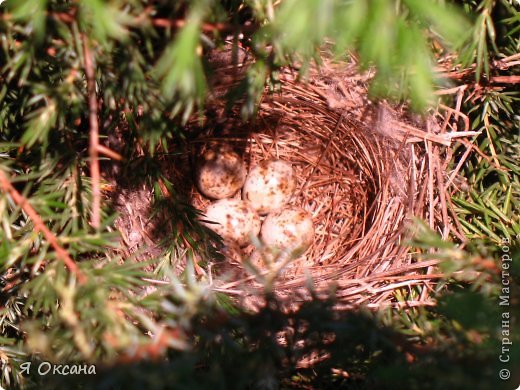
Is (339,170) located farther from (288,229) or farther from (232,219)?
(232,219)

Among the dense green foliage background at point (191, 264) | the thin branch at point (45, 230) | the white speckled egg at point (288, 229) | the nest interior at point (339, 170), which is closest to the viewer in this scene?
the dense green foliage background at point (191, 264)

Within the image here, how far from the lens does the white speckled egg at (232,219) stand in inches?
62.2

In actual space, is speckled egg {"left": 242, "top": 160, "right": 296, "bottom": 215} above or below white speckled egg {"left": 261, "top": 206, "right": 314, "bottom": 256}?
above

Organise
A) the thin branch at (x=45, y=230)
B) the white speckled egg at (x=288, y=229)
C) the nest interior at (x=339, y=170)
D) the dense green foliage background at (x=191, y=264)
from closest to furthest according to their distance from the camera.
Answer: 1. the dense green foliage background at (x=191, y=264)
2. the thin branch at (x=45, y=230)
3. the nest interior at (x=339, y=170)
4. the white speckled egg at (x=288, y=229)

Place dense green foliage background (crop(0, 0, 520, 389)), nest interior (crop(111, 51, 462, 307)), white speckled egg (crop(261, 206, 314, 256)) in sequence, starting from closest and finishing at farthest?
1. dense green foliage background (crop(0, 0, 520, 389))
2. nest interior (crop(111, 51, 462, 307))
3. white speckled egg (crop(261, 206, 314, 256))

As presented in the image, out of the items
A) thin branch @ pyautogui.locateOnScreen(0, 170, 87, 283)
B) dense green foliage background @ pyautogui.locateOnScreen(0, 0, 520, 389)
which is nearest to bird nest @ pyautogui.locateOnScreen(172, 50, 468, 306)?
dense green foliage background @ pyautogui.locateOnScreen(0, 0, 520, 389)

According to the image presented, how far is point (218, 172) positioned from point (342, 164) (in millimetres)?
411

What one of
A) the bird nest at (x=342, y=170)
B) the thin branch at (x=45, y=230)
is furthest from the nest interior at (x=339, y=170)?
the thin branch at (x=45, y=230)

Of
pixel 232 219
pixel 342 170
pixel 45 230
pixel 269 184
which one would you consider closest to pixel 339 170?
pixel 342 170

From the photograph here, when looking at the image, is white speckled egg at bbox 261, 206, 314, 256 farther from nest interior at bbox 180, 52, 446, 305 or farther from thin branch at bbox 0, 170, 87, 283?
thin branch at bbox 0, 170, 87, 283

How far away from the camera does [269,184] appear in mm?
1648

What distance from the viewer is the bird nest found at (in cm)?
126

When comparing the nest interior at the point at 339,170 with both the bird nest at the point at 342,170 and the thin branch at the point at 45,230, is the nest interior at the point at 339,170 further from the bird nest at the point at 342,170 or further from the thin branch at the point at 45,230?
the thin branch at the point at 45,230

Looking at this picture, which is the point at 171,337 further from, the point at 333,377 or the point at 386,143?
the point at 386,143
